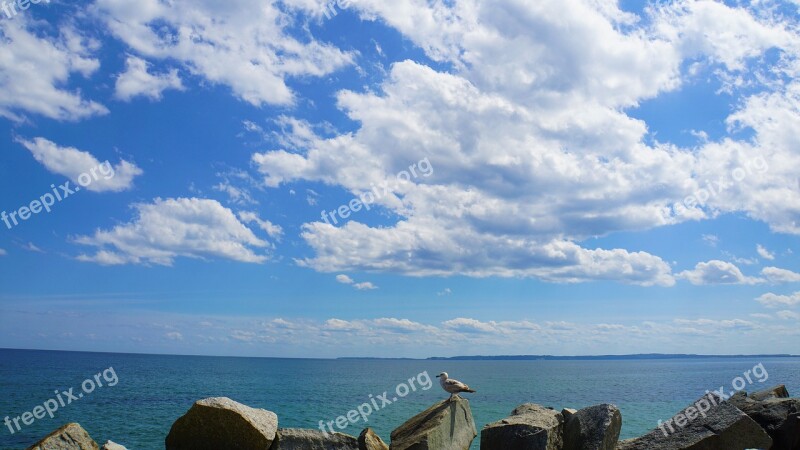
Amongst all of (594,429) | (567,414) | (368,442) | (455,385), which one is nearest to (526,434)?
(594,429)

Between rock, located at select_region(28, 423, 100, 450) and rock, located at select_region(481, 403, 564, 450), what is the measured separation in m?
8.33

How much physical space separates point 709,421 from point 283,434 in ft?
31.4

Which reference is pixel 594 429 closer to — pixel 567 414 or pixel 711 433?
pixel 567 414

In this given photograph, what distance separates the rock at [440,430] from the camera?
12891mm

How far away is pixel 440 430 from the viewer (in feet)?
43.2

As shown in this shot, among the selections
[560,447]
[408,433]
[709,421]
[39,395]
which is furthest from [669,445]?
[39,395]

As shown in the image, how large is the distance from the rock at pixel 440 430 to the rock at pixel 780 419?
6.43 metres

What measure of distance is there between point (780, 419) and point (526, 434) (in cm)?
715

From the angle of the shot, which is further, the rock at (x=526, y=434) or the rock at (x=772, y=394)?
the rock at (x=772, y=394)

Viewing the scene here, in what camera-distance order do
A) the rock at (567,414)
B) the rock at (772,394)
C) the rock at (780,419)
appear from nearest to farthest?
the rock at (567,414) → the rock at (780,419) → the rock at (772,394)

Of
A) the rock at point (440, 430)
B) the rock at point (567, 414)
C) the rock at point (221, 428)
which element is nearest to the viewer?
the rock at point (221, 428)

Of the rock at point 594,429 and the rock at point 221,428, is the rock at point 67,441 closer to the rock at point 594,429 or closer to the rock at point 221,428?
the rock at point 221,428

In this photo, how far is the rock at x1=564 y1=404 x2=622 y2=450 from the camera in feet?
42.4

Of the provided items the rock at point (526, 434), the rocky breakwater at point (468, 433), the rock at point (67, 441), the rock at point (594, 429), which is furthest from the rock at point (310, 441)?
the rock at point (594, 429)
